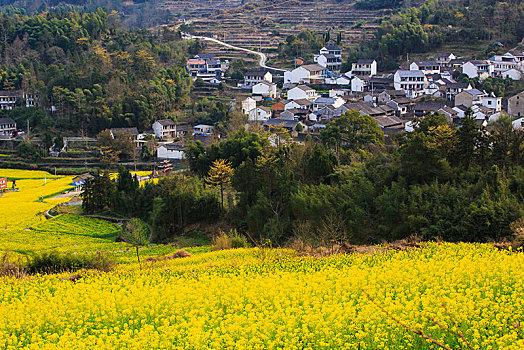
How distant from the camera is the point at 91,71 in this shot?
45438 millimetres

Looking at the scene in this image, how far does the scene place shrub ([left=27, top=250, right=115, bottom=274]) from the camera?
Answer: 42.7ft

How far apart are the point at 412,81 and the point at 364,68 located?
18.5ft

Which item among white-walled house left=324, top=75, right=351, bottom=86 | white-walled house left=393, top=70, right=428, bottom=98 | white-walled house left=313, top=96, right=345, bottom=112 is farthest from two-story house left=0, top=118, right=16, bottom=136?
white-walled house left=393, top=70, right=428, bottom=98

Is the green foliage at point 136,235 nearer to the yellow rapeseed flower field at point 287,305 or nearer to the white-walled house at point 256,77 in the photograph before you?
the yellow rapeseed flower field at point 287,305

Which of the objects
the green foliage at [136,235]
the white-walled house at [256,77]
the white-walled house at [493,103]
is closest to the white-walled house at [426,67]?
the white-walled house at [493,103]

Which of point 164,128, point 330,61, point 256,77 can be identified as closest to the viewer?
point 164,128

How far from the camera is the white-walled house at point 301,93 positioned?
Answer: 41.7m

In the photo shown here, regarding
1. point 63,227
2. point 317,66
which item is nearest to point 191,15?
point 317,66

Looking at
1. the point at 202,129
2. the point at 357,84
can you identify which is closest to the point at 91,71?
the point at 202,129

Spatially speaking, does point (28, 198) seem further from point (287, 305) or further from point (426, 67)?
point (426, 67)

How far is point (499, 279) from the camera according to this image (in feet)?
27.9

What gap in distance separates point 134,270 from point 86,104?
1288 inches

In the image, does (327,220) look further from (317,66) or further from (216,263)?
(317,66)

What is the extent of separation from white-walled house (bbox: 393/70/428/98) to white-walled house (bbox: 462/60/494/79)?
118 inches
